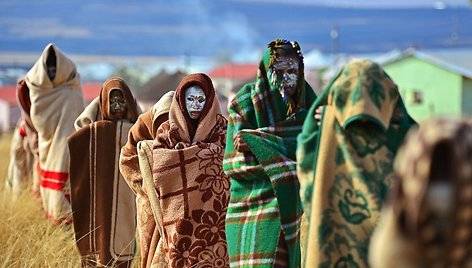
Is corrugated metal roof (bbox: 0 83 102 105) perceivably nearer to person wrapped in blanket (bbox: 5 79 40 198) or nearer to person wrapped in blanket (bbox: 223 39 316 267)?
person wrapped in blanket (bbox: 5 79 40 198)

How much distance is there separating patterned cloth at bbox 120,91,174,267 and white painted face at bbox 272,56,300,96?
3.95 ft

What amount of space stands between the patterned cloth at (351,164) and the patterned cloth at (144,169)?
2263 mm

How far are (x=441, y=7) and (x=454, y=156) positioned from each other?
178m

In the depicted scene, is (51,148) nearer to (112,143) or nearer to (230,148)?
(112,143)

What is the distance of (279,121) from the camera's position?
6.88m

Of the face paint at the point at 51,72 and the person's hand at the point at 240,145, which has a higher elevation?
the face paint at the point at 51,72

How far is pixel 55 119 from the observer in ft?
35.6

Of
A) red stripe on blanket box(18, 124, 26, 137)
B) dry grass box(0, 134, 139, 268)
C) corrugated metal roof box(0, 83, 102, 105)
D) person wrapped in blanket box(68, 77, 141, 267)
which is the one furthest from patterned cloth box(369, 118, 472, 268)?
corrugated metal roof box(0, 83, 102, 105)

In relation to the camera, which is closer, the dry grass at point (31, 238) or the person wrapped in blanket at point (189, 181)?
the person wrapped in blanket at point (189, 181)

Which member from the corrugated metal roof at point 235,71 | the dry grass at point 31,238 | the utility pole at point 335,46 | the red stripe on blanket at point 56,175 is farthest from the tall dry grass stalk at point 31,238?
the corrugated metal roof at point 235,71

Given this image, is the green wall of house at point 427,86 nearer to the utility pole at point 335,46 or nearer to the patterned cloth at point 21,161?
the utility pole at point 335,46

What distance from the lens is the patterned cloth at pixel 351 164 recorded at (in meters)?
5.34

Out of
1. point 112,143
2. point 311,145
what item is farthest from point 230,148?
point 112,143

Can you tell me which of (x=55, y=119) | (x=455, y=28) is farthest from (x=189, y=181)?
(x=455, y=28)
